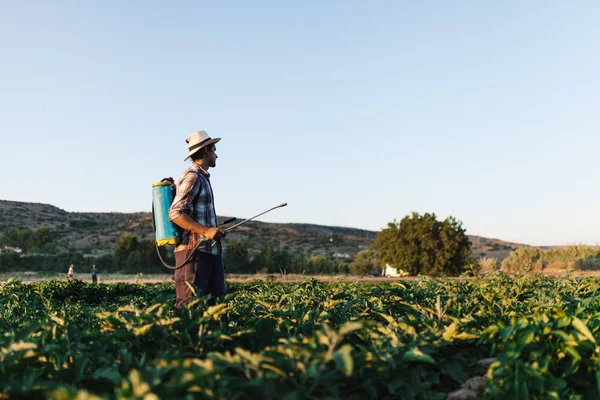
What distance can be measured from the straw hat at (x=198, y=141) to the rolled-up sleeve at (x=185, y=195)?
0.28m

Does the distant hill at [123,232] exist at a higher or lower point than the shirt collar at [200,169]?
higher

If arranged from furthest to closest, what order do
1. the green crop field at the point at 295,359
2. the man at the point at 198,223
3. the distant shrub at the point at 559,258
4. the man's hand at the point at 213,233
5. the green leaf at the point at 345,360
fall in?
the distant shrub at the point at 559,258 < the man at the point at 198,223 < the man's hand at the point at 213,233 < the green crop field at the point at 295,359 < the green leaf at the point at 345,360

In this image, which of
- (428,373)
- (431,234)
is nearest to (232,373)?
(428,373)

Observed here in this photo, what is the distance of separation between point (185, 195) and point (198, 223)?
12.1 inches

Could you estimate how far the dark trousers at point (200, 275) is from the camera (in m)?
5.10

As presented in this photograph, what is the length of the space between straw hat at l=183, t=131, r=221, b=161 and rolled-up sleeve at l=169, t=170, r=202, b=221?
0.93 feet

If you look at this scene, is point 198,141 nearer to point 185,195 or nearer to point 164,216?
point 185,195

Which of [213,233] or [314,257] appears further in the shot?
[314,257]

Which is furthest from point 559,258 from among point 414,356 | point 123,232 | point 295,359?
point 123,232

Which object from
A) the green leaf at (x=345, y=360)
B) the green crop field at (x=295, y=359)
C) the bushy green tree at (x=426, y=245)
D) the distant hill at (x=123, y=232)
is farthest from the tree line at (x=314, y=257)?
the green leaf at (x=345, y=360)

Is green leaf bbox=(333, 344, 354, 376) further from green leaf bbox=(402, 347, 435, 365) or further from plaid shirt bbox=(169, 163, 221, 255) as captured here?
plaid shirt bbox=(169, 163, 221, 255)

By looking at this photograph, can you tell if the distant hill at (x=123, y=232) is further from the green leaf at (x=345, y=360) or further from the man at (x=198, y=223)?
the green leaf at (x=345, y=360)

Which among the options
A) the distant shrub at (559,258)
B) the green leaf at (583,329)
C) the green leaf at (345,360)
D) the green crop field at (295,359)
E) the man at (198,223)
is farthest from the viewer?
the distant shrub at (559,258)

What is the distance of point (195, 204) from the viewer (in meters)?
5.29
